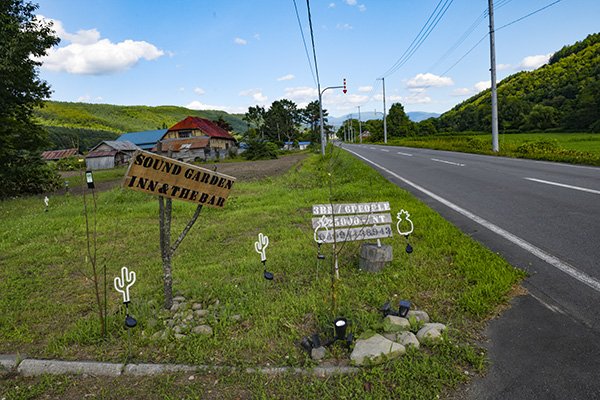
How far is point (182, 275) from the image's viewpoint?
456 centimetres

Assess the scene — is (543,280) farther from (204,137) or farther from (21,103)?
(204,137)

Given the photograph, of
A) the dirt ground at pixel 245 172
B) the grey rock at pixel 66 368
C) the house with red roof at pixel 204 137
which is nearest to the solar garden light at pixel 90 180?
the grey rock at pixel 66 368

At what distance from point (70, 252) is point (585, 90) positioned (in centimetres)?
5597

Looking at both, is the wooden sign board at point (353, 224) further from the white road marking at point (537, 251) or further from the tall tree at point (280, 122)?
the tall tree at point (280, 122)

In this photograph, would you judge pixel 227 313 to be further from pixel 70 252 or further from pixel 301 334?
pixel 70 252

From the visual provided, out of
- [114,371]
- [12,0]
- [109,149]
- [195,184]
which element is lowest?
[114,371]

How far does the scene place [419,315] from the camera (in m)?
3.01

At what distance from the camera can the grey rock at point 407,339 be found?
8.66 ft

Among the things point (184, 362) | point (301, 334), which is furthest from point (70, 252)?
point (301, 334)

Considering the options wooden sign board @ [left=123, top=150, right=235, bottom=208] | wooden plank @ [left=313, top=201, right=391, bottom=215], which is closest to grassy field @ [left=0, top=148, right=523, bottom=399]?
wooden plank @ [left=313, top=201, right=391, bottom=215]

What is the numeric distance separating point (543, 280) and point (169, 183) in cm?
374

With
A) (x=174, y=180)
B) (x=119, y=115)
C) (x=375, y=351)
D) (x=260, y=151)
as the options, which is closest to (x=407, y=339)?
(x=375, y=351)

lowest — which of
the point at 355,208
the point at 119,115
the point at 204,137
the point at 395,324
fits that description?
the point at 395,324

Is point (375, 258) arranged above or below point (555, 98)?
below
